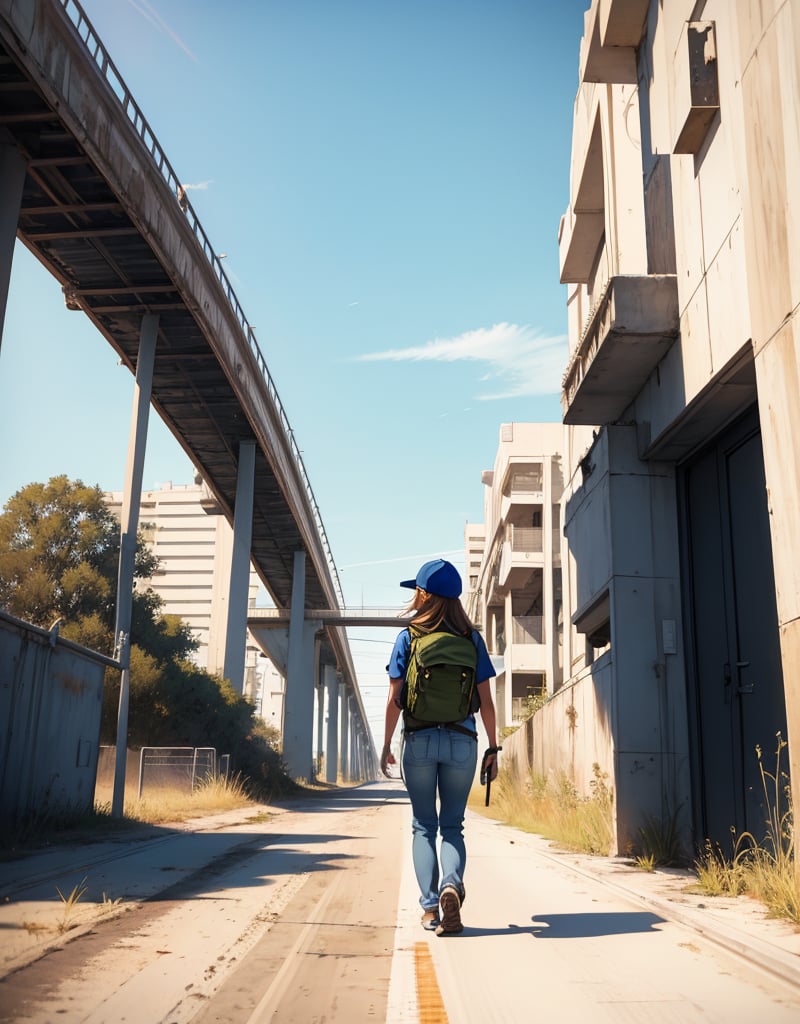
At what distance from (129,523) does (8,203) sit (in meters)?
7.20

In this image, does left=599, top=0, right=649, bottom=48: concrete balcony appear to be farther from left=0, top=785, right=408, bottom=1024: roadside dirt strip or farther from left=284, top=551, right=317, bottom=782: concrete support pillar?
left=284, top=551, right=317, bottom=782: concrete support pillar

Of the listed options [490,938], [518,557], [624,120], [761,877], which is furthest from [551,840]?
[518,557]

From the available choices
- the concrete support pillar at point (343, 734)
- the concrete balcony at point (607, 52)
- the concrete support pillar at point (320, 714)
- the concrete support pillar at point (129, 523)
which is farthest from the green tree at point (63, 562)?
the concrete support pillar at point (343, 734)

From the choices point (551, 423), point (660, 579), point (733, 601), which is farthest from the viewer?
point (551, 423)

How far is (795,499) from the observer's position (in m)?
5.58

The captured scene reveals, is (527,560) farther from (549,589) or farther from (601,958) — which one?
(601,958)

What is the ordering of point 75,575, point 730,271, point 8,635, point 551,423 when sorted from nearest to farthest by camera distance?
1. point 730,271
2. point 8,635
3. point 75,575
4. point 551,423

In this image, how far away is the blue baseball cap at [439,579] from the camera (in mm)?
5559

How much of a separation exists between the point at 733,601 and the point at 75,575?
83.7 ft

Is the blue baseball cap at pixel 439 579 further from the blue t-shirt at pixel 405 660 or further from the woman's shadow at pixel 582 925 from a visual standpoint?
the woman's shadow at pixel 582 925

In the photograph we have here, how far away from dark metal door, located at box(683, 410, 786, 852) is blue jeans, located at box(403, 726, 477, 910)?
2.99 meters

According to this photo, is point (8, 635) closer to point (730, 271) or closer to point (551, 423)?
point (730, 271)

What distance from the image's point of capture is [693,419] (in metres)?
8.54

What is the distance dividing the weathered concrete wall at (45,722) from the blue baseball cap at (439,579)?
6819mm
